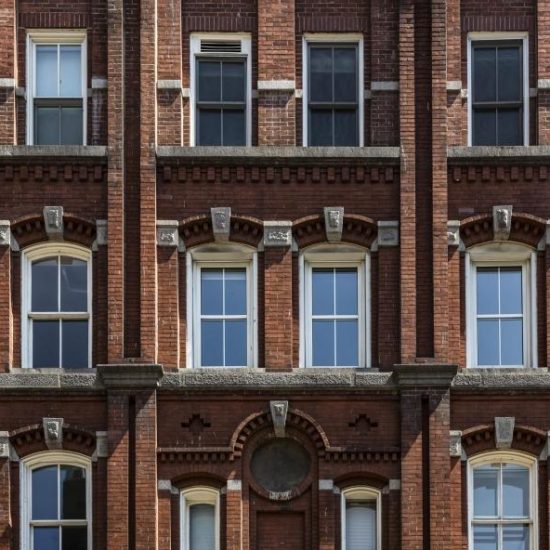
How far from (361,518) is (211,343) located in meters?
3.74

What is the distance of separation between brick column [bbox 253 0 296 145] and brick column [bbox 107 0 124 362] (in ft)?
7.57

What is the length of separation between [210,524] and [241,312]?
349 cm

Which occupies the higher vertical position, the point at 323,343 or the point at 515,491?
the point at 323,343

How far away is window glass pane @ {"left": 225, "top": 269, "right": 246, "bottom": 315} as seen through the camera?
30.5m

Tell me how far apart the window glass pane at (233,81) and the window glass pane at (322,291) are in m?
3.20

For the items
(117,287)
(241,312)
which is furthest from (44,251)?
(241,312)

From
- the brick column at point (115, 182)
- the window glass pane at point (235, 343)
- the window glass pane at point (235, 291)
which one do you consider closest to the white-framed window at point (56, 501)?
the brick column at point (115, 182)

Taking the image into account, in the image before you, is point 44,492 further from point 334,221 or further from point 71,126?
point 334,221

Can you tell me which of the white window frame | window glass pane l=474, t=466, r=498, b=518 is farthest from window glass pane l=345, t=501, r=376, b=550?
the white window frame

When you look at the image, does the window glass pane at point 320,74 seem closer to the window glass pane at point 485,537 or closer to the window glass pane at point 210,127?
the window glass pane at point 210,127

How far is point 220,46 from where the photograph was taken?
31.1 metres

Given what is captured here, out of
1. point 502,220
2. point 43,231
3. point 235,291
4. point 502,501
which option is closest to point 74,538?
point 235,291

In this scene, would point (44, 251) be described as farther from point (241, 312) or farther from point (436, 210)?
point (436, 210)

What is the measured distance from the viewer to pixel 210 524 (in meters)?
29.9
